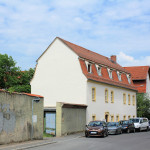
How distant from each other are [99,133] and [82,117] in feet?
25.3

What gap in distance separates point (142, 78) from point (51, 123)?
36.7 m

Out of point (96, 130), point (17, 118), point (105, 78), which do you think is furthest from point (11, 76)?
point (17, 118)

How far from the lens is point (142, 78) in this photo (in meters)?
62.3

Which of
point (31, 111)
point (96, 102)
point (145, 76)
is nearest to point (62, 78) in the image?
point (96, 102)

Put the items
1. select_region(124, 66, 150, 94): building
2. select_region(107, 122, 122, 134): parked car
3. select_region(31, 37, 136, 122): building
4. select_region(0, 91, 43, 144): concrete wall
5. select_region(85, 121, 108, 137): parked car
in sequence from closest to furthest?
select_region(0, 91, 43, 144): concrete wall
select_region(85, 121, 108, 137): parked car
select_region(107, 122, 122, 134): parked car
select_region(31, 37, 136, 122): building
select_region(124, 66, 150, 94): building

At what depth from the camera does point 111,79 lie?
43469mm

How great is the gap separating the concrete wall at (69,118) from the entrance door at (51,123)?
1.40 ft

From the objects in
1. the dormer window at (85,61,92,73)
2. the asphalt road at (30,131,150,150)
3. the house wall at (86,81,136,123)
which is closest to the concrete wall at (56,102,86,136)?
the house wall at (86,81,136,123)

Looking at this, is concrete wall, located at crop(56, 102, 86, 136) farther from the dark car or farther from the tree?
the tree

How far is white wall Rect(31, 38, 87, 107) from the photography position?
3625 centimetres

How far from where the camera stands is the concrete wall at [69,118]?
1126 inches

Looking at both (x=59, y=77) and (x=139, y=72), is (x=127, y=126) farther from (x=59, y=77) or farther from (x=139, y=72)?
(x=139, y=72)

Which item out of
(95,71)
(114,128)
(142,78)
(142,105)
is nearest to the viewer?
(114,128)

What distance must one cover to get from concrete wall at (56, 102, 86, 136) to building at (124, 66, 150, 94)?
97.0 ft
